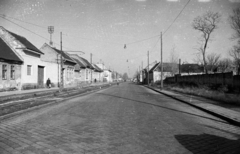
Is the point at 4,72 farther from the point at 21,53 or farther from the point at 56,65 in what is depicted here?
the point at 56,65

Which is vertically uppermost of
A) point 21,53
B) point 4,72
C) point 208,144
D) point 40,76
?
point 21,53

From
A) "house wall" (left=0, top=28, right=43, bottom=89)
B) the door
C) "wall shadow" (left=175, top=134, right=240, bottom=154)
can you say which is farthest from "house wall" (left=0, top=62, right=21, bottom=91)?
"wall shadow" (left=175, top=134, right=240, bottom=154)

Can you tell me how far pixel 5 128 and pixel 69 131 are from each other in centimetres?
209

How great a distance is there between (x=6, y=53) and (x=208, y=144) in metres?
24.4

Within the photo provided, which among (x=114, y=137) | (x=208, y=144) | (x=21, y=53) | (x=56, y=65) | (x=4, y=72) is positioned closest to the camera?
(x=208, y=144)

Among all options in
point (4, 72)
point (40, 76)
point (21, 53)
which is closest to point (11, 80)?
point (4, 72)

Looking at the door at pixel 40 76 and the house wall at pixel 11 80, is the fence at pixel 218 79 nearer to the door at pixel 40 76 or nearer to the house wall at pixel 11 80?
the door at pixel 40 76

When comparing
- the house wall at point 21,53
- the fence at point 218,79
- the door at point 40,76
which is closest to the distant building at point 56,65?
the door at point 40,76

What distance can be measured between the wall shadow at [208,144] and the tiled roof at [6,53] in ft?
→ 71.3

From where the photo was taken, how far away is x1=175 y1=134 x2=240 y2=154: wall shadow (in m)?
4.03

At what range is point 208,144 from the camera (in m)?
4.46

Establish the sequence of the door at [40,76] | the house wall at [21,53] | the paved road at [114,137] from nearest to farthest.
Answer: the paved road at [114,137], the house wall at [21,53], the door at [40,76]

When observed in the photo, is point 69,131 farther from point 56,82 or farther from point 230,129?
point 56,82

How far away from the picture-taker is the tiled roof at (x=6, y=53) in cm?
2133
